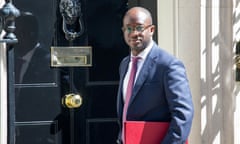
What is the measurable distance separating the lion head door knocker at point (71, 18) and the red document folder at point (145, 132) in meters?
1.79

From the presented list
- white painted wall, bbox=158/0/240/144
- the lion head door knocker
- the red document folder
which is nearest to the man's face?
the red document folder

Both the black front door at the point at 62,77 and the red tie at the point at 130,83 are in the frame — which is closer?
the red tie at the point at 130,83

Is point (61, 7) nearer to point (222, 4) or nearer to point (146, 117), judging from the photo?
point (222, 4)

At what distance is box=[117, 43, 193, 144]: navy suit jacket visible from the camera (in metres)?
2.98

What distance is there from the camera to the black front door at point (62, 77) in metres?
4.56

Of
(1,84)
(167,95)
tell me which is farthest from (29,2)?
(167,95)

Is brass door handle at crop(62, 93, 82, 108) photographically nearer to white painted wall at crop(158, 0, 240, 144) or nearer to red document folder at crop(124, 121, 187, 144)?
white painted wall at crop(158, 0, 240, 144)

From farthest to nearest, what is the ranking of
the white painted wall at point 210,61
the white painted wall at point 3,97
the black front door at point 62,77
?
the black front door at point 62,77, the white painted wall at point 210,61, the white painted wall at point 3,97

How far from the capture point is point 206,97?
4461 millimetres

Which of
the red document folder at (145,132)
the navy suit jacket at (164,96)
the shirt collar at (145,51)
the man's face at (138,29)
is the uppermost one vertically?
the man's face at (138,29)

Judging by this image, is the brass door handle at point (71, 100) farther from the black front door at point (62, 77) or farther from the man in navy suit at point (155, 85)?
the man in navy suit at point (155, 85)

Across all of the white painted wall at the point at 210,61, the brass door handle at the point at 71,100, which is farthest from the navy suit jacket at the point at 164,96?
the brass door handle at the point at 71,100

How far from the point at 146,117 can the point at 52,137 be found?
1.70 metres

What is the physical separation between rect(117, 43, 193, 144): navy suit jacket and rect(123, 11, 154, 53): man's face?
3.3 inches
